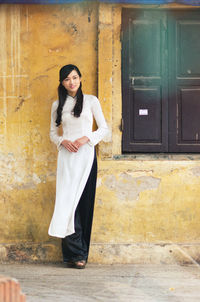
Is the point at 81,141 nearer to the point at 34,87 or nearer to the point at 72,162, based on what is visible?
the point at 72,162

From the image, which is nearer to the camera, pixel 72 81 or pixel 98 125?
pixel 72 81

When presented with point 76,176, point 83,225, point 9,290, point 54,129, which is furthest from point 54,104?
point 9,290

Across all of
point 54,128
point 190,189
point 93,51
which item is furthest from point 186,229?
point 93,51

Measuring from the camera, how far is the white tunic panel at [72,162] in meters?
4.23

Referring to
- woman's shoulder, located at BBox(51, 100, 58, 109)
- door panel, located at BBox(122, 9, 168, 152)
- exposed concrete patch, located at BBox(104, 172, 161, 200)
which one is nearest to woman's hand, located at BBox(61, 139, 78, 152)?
woman's shoulder, located at BBox(51, 100, 58, 109)

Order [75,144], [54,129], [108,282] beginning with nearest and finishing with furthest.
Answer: [108,282]
[75,144]
[54,129]

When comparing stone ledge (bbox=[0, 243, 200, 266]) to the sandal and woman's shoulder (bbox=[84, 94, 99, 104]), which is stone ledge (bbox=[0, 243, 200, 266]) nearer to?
the sandal

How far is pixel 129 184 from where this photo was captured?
460cm

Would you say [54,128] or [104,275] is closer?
[104,275]

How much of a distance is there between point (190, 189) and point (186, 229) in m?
0.44

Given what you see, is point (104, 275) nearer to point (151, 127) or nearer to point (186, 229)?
point (186, 229)

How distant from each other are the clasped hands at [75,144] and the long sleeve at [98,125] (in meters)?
0.07

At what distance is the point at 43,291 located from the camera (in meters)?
3.55

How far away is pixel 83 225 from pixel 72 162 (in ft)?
2.18
